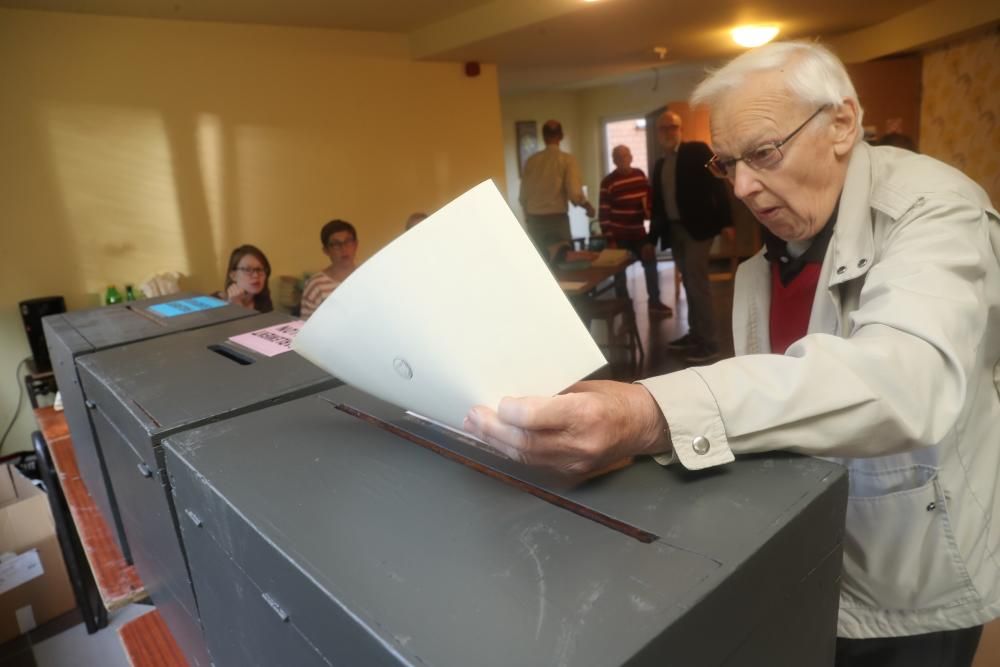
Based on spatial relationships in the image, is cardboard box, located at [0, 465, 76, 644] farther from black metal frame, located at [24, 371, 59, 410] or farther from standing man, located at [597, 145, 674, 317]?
standing man, located at [597, 145, 674, 317]

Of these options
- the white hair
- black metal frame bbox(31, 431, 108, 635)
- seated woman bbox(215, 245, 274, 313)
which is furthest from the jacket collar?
seated woman bbox(215, 245, 274, 313)

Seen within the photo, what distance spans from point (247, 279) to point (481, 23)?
2.28 meters

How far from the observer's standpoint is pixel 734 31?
15.9 feet

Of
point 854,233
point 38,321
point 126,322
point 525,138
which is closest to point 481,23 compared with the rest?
point 38,321

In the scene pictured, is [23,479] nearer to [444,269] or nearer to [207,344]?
[207,344]

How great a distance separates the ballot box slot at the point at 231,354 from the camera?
994mm

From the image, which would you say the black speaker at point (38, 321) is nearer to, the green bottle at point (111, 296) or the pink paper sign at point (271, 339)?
the green bottle at point (111, 296)

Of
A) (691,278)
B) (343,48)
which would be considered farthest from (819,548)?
(343,48)

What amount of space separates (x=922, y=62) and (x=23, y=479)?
268 inches

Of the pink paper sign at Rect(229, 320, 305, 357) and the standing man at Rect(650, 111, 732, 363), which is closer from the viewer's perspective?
the pink paper sign at Rect(229, 320, 305, 357)

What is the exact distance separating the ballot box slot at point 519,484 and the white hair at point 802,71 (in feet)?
2.02

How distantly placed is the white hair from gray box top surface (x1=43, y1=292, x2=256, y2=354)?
40.5 inches

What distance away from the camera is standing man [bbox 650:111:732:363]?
4.09m

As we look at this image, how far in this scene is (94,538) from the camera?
1.34 metres
